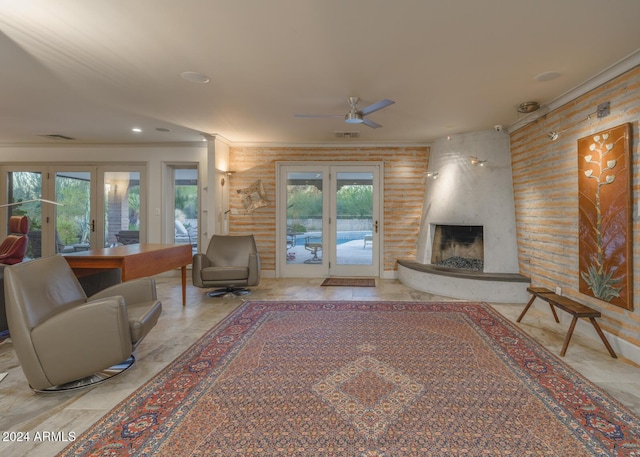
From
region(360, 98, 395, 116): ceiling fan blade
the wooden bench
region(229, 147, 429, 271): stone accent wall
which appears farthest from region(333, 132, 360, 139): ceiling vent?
the wooden bench

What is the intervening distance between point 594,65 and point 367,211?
3.69 metres

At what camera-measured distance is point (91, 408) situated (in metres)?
1.95

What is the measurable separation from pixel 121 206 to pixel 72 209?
912 millimetres

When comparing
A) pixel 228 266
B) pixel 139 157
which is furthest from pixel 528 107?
pixel 139 157

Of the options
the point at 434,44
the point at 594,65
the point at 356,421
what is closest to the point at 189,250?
the point at 356,421

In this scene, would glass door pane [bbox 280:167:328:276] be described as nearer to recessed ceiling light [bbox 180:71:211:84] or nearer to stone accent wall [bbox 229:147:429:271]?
stone accent wall [bbox 229:147:429:271]

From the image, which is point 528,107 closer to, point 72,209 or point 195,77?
point 195,77

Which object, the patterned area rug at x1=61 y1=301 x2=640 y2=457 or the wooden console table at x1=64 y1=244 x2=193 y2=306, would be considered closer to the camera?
the patterned area rug at x1=61 y1=301 x2=640 y2=457

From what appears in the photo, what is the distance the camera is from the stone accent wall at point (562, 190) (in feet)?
8.84

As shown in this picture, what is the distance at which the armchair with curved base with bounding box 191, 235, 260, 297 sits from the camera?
4449mm

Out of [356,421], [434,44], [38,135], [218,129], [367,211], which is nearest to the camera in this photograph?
[356,421]

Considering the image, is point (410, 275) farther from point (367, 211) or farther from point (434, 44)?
point (434, 44)

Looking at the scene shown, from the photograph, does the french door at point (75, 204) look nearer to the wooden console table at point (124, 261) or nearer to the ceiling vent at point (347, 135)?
the wooden console table at point (124, 261)

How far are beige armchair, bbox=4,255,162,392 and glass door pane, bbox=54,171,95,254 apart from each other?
15.1ft
